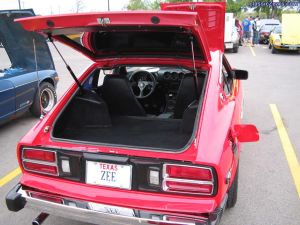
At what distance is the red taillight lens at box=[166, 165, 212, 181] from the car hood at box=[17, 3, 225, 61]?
92 centimetres

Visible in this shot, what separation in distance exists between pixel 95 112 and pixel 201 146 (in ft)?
4.54

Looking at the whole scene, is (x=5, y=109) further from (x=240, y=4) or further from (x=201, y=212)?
(x=240, y=4)

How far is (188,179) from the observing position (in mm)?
2436

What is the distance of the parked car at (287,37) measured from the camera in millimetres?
16547

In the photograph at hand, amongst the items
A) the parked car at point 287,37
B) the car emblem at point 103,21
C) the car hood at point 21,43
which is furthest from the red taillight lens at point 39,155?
the parked car at point 287,37

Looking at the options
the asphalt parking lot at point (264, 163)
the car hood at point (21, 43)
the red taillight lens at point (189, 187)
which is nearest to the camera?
the red taillight lens at point (189, 187)

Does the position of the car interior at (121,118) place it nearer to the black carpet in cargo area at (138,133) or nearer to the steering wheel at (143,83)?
the black carpet in cargo area at (138,133)

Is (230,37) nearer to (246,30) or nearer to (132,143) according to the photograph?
(246,30)

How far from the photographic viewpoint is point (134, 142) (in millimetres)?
3193

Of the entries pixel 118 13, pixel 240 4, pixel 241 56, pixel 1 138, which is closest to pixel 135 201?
pixel 118 13

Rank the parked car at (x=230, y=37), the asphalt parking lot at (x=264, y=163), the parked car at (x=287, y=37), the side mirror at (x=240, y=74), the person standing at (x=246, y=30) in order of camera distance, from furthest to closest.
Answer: the person standing at (x=246, y=30) → the parked car at (x=230, y=37) → the parked car at (x=287, y=37) → the side mirror at (x=240, y=74) → the asphalt parking lot at (x=264, y=163)

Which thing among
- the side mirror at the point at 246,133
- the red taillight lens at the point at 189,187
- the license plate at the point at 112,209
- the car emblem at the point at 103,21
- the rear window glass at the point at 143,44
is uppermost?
the car emblem at the point at 103,21

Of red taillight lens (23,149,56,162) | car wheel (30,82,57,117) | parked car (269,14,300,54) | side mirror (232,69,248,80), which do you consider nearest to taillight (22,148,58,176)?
red taillight lens (23,149,56,162)

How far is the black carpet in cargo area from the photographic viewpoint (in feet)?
10.5
